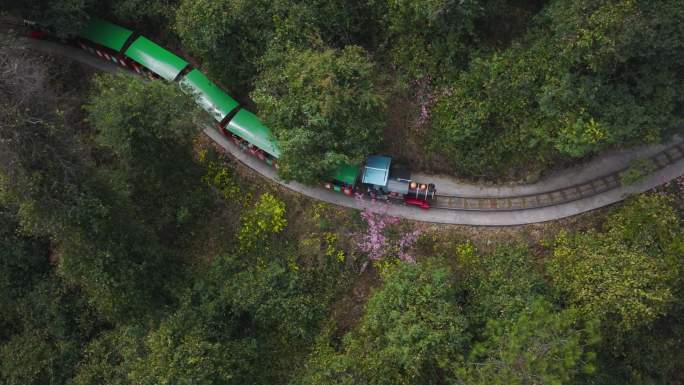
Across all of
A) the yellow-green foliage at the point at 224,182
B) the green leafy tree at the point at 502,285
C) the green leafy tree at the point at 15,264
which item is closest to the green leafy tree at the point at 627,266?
the green leafy tree at the point at 502,285

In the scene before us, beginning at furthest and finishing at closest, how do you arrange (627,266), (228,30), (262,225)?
(262,225)
(228,30)
(627,266)

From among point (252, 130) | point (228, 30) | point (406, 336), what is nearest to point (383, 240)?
point (406, 336)

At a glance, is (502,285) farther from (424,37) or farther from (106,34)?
(106,34)

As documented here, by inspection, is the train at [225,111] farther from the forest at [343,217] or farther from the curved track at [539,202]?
the forest at [343,217]

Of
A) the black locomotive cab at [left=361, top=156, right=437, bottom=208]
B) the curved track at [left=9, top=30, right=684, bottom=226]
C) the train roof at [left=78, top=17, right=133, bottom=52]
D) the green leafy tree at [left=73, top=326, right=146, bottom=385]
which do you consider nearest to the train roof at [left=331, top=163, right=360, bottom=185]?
the black locomotive cab at [left=361, top=156, right=437, bottom=208]

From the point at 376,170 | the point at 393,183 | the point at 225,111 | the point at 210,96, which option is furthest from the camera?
the point at 210,96

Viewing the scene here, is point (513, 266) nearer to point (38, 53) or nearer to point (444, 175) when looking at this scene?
point (444, 175)

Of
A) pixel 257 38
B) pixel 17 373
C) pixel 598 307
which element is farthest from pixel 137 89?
pixel 598 307
